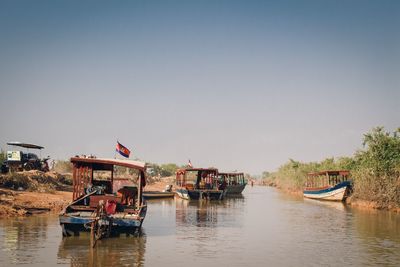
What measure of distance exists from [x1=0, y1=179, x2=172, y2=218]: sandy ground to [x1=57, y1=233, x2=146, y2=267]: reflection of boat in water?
659cm

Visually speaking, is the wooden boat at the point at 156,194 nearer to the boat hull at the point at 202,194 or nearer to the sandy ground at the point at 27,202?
the boat hull at the point at 202,194

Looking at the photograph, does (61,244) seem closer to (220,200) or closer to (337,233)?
(337,233)

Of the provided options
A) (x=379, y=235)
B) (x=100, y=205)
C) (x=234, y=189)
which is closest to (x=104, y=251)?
(x=100, y=205)

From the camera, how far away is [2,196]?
2261cm

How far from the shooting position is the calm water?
12.6 metres

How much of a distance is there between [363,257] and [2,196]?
18.6 m

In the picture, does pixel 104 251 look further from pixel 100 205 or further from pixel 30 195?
pixel 30 195

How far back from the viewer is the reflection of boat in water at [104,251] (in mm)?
12078

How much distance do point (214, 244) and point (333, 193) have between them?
24771 mm

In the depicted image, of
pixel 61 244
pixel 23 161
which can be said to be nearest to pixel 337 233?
pixel 61 244

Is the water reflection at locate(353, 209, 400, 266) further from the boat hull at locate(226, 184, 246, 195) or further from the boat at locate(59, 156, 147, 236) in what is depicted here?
the boat hull at locate(226, 184, 246, 195)

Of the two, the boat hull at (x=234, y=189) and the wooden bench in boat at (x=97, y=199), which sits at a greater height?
the wooden bench in boat at (x=97, y=199)

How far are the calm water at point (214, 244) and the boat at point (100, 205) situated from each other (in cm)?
59

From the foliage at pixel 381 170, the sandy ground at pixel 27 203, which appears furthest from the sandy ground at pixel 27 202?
the foliage at pixel 381 170
